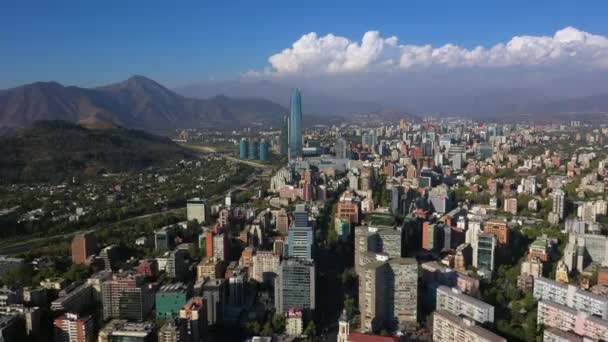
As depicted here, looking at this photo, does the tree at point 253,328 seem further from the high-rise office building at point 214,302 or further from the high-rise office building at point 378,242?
the high-rise office building at point 378,242

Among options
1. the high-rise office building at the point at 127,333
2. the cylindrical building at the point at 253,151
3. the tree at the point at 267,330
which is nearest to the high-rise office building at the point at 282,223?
the tree at the point at 267,330

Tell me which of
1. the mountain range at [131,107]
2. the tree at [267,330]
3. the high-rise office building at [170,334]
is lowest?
the tree at [267,330]

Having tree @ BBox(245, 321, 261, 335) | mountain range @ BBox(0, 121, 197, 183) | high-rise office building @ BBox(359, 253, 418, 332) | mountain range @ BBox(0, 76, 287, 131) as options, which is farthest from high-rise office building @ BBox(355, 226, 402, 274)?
mountain range @ BBox(0, 76, 287, 131)

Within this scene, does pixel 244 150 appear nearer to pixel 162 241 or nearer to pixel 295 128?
pixel 295 128

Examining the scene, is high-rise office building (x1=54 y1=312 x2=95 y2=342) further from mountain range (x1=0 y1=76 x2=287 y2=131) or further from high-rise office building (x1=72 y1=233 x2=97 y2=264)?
mountain range (x1=0 y1=76 x2=287 y2=131)

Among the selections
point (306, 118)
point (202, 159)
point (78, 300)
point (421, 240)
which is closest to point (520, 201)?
point (421, 240)

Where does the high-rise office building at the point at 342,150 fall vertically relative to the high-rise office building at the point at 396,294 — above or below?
above

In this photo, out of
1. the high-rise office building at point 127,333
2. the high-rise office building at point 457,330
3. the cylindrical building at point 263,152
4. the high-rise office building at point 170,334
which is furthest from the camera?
the cylindrical building at point 263,152

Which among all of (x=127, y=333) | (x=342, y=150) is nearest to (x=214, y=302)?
(x=127, y=333)
